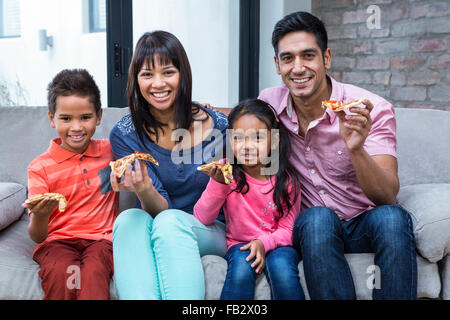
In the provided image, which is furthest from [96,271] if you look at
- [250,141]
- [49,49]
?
[49,49]

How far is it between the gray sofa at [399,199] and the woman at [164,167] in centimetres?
11

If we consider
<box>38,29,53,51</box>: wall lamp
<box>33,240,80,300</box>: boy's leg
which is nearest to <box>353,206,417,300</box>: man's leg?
<box>33,240,80,300</box>: boy's leg

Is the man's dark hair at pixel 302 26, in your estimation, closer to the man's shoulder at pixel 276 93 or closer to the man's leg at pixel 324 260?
the man's shoulder at pixel 276 93

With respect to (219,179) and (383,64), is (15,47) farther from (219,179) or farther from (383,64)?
(383,64)

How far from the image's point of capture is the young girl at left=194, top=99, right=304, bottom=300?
124cm

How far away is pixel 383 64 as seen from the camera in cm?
316

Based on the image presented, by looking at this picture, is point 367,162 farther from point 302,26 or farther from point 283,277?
point 302,26

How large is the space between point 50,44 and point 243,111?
4.69ft

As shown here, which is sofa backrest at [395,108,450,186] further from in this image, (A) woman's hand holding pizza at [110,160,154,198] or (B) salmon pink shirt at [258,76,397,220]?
(A) woman's hand holding pizza at [110,160,154,198]

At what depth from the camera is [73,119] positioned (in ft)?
4.73

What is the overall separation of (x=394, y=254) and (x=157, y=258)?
2.00ft

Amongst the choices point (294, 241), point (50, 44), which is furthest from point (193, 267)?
point (50, 44)

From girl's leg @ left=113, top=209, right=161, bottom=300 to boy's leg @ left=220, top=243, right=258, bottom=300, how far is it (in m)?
0.18

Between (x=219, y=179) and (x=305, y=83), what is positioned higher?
(x=305, y=83)
